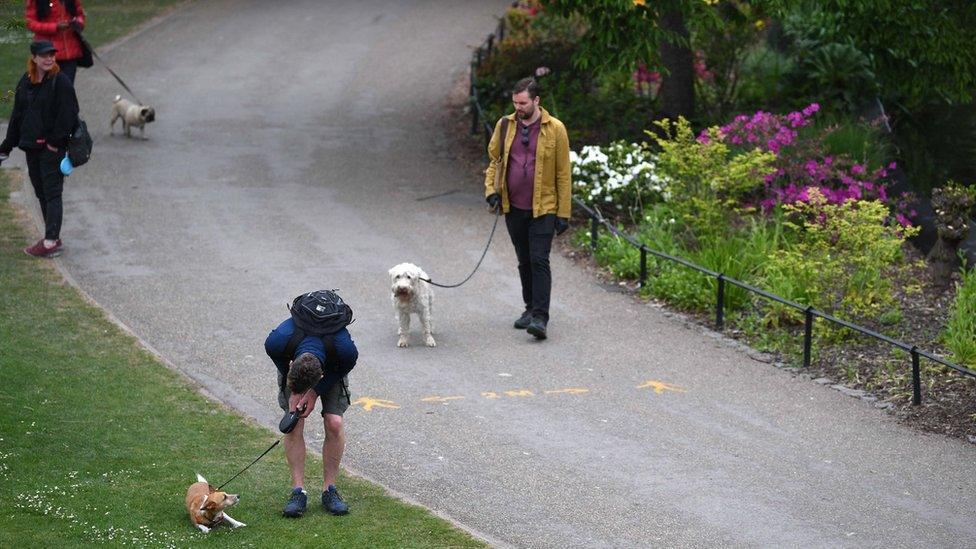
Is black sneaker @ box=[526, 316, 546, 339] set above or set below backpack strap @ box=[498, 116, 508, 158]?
below

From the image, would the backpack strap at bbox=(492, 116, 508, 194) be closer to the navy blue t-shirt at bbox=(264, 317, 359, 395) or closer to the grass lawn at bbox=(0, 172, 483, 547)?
the grass lawn at bbox=(0, 172, 483, 547)

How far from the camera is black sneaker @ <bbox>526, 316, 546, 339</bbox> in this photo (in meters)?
11.5

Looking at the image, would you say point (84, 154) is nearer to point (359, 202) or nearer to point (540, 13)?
point (359, 202)

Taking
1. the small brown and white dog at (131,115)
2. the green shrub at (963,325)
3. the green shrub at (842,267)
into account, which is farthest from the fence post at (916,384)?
the small brown and white dog at (131,115)

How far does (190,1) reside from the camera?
30203 mm

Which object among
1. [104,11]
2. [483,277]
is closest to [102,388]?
[483,277]

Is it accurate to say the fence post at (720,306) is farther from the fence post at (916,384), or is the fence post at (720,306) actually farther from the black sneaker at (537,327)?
the fence post at (916,384)

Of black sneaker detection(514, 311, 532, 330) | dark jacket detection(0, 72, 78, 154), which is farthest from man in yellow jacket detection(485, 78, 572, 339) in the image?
dark jacket detection(0, 72, 78, 154)

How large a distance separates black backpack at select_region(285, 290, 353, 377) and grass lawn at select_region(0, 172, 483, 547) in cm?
105

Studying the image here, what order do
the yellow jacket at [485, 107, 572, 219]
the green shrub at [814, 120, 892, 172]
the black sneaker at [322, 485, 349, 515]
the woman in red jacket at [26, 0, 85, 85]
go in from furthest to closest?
the green shrub at [814, 120, 892, 172]
the woman in red jacket at [26, 0, 85, 85]
the yellow jacket at [485, 107, 572, 219]
the black sneaker at [322, 485, 349, 515]

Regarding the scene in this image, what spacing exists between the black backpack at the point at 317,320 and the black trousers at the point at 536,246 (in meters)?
4.30

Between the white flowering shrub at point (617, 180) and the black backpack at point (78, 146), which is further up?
the black backpack at point (78, 146)

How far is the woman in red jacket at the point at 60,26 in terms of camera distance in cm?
1625

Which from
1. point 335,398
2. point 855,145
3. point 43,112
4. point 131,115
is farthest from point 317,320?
point 131,115
